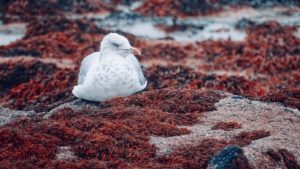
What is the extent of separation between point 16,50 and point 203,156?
9420 millimetres

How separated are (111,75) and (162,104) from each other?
78 centimetres

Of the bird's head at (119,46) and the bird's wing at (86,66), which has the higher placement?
the bird's head at (119,46)

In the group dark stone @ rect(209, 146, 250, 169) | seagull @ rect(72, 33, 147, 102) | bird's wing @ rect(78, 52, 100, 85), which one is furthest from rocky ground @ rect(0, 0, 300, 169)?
bird's wing @ rect(78, 52, 100, 85)

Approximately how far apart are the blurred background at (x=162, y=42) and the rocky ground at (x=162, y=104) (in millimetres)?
36

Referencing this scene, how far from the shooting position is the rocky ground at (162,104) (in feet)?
19.2

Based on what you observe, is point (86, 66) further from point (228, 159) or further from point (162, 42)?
point (162, 42)

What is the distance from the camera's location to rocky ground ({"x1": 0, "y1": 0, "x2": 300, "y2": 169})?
585cm

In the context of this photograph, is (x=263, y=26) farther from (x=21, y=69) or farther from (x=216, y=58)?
(x=21, y=69)

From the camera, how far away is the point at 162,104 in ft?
25.1

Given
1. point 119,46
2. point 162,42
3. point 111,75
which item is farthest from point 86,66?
point 162,42

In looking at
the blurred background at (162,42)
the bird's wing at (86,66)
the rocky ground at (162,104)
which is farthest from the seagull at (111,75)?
the blurred background at (162,42)

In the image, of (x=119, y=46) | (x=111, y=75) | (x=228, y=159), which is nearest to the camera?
(x=228, y=159)

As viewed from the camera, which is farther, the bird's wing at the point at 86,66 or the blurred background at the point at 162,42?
the blurred background at the point at 162,42

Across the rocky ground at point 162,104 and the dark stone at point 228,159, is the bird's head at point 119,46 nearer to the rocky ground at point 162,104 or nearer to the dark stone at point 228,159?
the rocky ground at point 162,104
